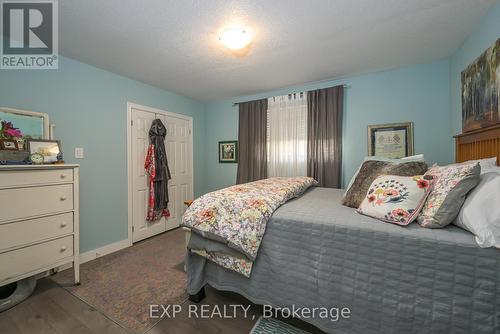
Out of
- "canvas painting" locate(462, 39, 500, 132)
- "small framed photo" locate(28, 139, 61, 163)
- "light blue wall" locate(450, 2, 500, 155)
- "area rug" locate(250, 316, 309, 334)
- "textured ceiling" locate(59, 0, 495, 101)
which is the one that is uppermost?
"textured ceiling" locate(59, 0, 495, 101)

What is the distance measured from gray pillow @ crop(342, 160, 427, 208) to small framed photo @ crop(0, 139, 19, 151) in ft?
9.44

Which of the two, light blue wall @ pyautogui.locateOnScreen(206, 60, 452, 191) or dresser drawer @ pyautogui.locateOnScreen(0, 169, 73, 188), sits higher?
light blue wall @ pyautogui.locateOnScreen(206, 60, 452, 191)

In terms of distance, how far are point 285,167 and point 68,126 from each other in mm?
2840

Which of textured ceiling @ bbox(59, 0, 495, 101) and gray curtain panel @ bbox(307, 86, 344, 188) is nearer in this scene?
textured ceiling @ bbox(59, 0, 495, 101)

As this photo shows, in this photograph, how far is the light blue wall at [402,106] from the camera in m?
2.40

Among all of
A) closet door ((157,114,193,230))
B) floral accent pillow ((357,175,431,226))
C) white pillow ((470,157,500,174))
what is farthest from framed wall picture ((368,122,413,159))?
closet door ((157,114,193,230))

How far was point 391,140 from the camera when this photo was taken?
263cm

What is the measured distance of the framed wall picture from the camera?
255 centimetres

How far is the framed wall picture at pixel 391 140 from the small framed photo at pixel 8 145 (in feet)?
12.6

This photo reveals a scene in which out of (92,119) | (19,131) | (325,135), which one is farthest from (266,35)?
(19,131)

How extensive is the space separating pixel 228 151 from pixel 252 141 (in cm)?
59

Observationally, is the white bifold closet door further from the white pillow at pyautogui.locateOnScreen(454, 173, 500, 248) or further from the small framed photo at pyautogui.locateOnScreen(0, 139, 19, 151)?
the white pillow at pyautogui.locateOnScreen(454, 173, 500, 248)

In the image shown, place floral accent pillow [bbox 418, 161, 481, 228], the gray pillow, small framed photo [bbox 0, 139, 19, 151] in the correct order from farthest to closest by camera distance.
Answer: small framed photo [bbox 0, 139, 19, 151], the gray pillow, floral accent pillow [bbox 418, 161, 481, 228]

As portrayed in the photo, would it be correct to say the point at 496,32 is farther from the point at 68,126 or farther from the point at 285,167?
the point at 68,126
